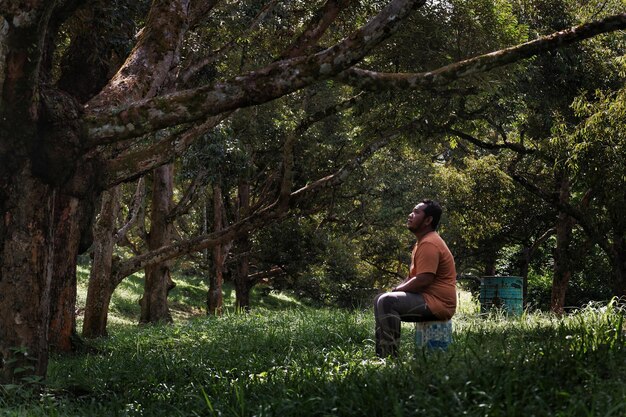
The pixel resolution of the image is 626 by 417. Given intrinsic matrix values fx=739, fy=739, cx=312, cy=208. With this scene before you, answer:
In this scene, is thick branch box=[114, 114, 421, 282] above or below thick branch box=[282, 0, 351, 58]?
below

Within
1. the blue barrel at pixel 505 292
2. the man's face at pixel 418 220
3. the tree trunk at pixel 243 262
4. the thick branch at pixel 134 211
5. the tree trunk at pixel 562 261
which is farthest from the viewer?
the tree trunk at pixel 243 262

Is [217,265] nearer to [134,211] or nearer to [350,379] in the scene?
[134,211]

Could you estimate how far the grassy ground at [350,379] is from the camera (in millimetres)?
4148

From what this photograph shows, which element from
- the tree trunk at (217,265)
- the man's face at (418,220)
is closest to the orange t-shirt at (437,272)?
the man's face at (418,220)

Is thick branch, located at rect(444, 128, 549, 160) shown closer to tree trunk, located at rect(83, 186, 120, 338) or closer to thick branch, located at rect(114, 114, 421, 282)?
thick branch, located at rect(114, 114, 421, 282)

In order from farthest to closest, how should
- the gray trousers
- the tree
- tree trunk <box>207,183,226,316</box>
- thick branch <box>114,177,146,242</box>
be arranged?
tree trunk <box>207,183,226,316</box>
thick branch <box>114,177,146,242</box>
the gray trousers
the tree

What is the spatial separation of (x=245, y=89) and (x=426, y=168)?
22.0 m

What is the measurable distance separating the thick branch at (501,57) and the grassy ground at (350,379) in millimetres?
2481

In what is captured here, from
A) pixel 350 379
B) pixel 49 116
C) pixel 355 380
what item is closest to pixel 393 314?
pixel 350 379

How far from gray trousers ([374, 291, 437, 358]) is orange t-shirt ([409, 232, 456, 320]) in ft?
0.27

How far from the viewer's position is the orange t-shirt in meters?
6.29

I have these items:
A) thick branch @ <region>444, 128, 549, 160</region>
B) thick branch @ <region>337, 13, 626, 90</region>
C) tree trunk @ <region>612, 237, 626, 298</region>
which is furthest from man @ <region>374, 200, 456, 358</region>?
tree trunk @ <region>612, 237, 626, 298</region>

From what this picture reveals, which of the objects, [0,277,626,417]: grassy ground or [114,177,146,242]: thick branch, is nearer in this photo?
[0,277,626,417]: grassy ground

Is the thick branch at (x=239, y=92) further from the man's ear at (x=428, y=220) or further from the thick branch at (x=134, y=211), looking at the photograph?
the thick branch at (x=134, y=211)
